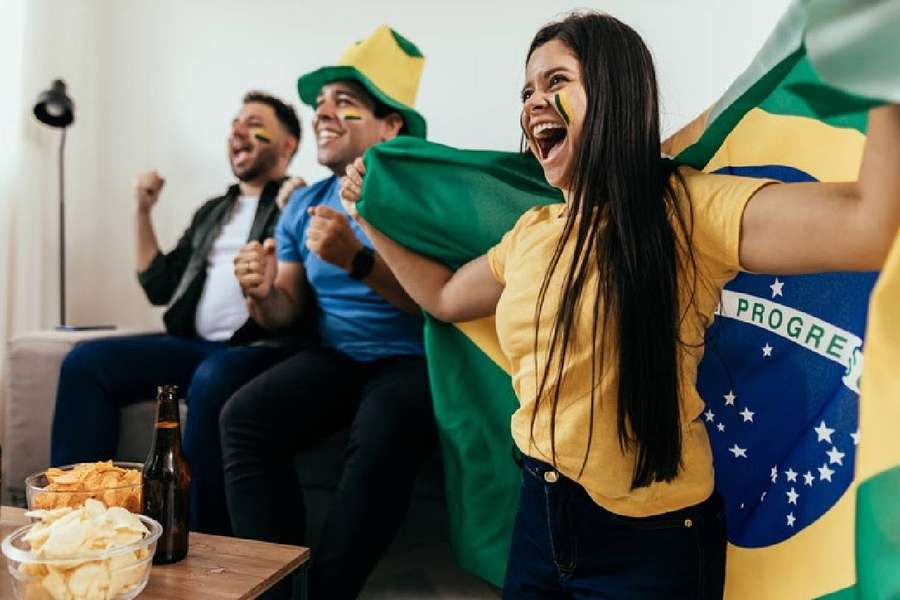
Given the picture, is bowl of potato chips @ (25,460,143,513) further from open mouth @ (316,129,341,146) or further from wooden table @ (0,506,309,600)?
open mouth @ (316,129,341,146)

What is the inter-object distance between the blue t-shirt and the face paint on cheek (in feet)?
2.32

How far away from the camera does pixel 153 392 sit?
165 cm

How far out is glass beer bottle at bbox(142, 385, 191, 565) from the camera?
817 millimetres

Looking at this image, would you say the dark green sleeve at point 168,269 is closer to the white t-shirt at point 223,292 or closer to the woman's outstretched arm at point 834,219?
the white t-shirt at point 223,292

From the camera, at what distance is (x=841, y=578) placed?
2.62 feet

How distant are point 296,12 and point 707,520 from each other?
205cm

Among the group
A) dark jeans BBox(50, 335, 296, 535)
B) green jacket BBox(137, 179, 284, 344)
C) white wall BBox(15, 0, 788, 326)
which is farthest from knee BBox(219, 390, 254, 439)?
white wall BBox(15, 0, 788, 326)

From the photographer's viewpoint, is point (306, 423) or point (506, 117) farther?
point (506, 117)

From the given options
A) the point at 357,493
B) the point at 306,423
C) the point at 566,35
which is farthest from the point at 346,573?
the point at 566,35

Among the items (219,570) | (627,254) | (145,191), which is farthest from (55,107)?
(627,254)

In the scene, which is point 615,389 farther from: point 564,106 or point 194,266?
point 194,266

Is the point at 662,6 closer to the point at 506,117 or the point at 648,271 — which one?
the point at 506,117

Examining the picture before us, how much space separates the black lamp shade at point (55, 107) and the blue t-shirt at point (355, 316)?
1.00 m

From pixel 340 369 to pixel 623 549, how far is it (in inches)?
32.4
